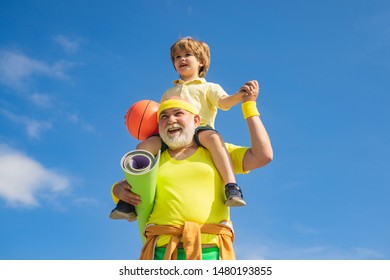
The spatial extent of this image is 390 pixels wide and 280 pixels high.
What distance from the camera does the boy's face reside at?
280 inches

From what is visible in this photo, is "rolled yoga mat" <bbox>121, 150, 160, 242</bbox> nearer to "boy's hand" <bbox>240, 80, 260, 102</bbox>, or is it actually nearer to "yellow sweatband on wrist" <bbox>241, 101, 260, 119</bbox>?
"yellow sweatband on wrist" <bbox>241, 101, 260, 119</bbox>

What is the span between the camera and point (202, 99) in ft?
22.3

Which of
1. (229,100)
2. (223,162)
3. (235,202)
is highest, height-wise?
(229,100)

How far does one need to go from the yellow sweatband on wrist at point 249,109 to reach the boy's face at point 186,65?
4.31 feet

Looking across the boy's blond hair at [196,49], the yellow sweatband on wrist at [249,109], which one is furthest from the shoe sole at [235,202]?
the boy's blond hair at [196,49]

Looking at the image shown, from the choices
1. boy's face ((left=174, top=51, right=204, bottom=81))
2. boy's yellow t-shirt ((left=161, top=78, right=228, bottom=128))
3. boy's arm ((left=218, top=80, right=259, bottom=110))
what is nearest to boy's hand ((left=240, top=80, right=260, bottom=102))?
boy's arm ((left=218, top=80, right=259, bottom=110))

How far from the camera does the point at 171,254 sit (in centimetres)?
527

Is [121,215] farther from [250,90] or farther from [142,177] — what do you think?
[250,90]

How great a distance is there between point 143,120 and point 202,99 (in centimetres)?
Result: 88

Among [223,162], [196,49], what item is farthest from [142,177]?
[196,49]

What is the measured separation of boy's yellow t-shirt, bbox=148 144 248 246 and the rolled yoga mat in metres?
0.11

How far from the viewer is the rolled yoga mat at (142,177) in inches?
215
